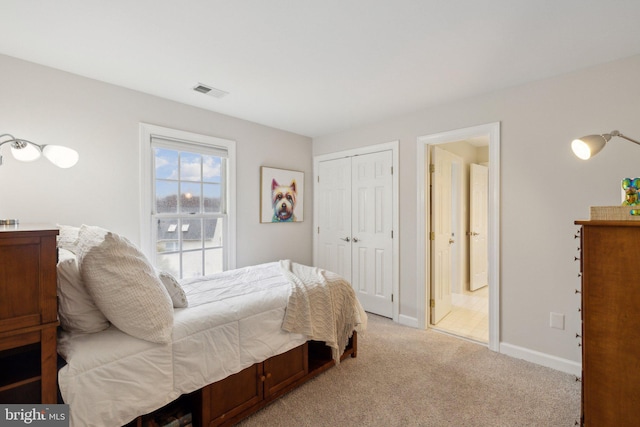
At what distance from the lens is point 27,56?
209cm

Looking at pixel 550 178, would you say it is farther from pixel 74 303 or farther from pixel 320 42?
pixel 74 303

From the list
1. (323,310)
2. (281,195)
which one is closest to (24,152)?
(323,310)

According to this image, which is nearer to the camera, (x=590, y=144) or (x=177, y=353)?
(x=177, y=353)

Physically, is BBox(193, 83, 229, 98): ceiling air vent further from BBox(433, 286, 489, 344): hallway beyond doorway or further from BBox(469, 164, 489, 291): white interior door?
BBox(469, 164, 489, 291): white interior door

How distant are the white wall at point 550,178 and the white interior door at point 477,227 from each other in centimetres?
218

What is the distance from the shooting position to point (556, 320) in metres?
2.40

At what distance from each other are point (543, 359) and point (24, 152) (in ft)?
13.8

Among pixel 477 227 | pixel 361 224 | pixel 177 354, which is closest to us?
pixel 177 354

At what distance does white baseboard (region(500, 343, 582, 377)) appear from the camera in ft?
7.59

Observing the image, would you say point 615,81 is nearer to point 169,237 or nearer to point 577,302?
point 577,302

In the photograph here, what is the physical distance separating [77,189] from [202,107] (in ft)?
4.58

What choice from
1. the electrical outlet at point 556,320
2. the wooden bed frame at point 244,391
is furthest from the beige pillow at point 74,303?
the electrical outlet at point 556,320

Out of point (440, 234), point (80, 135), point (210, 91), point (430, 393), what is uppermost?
point (210, 91)

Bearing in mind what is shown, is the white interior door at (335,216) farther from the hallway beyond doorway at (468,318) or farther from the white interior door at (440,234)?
the hallway beyond doorway at (468,318)
